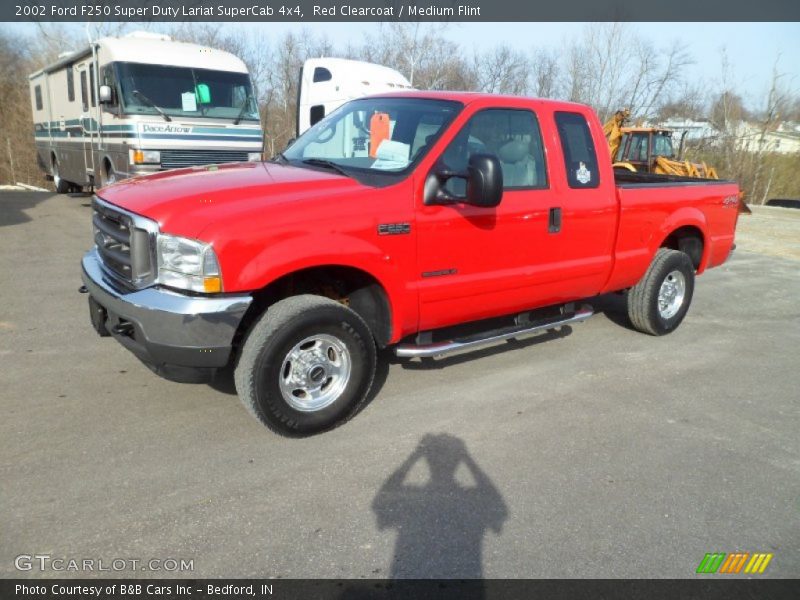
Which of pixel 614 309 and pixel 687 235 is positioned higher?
pixel 687 235

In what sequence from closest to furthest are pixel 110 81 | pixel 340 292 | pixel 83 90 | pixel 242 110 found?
1. pixel 340 292
2. pixel 110 81
3. pixel 242 110
4. pixel 83 90

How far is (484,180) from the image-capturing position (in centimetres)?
375

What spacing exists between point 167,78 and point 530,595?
415 inches

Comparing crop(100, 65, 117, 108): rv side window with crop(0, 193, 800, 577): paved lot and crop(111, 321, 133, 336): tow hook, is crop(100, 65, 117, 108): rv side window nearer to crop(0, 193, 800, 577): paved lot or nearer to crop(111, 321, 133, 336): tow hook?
crop(0, 193, 800, 577): paved lot

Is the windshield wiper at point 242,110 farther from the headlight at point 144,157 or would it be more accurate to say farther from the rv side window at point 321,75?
the rv side window at point 321,75

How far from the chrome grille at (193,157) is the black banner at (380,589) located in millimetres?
8981

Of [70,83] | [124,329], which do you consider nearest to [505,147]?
[124,329]

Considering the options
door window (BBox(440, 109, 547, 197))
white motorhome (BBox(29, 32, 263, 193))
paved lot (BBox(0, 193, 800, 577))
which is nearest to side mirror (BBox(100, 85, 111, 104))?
white motorhome (BBox(29, 32, 263, 193))

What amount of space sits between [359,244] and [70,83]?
40.7ft

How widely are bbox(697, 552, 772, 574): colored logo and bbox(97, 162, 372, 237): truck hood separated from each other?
2652 mm

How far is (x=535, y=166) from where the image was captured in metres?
4.59

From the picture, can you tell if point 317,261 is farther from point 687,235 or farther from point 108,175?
point 108,175

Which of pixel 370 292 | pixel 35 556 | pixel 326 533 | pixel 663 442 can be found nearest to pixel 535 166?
pixel 370 292

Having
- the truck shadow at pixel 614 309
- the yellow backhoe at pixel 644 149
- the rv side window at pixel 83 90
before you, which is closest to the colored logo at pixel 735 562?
the truck shadow at pixel 614 309
